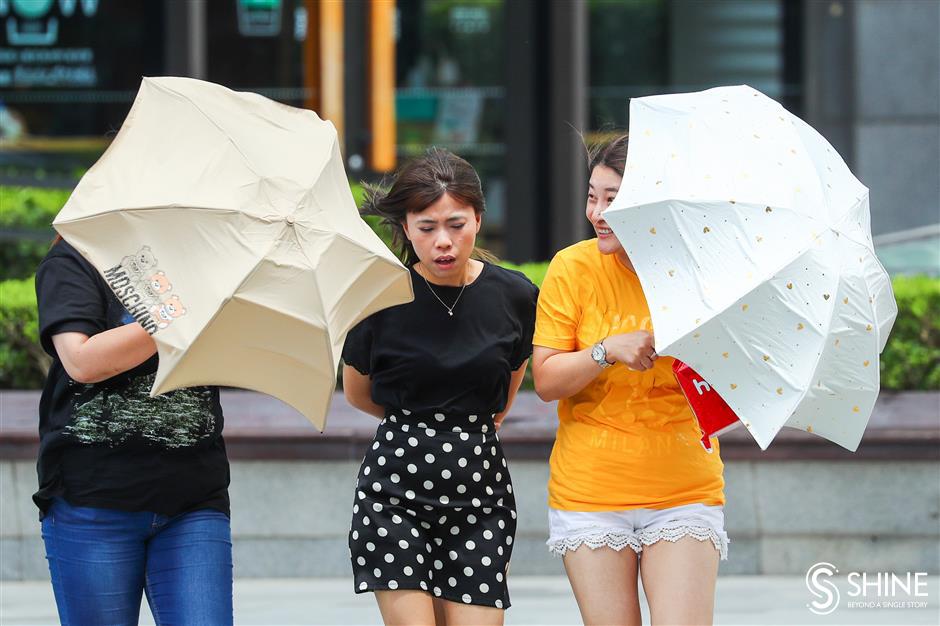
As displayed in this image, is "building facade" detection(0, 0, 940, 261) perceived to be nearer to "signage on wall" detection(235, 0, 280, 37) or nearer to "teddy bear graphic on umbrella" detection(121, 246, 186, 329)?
"signage on wall" detection(235, 0, 280, 37)

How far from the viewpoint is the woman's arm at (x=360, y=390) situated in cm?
405

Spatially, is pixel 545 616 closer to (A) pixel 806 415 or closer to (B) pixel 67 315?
(A) pixel 806 415

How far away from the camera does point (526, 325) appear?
4.09 metres

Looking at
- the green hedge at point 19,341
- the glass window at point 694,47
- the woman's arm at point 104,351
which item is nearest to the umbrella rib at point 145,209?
the woman's arm at point 104,351

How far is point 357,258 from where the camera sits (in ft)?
11.2

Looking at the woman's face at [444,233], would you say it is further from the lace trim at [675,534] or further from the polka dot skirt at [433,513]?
the lace trim at [675,534]

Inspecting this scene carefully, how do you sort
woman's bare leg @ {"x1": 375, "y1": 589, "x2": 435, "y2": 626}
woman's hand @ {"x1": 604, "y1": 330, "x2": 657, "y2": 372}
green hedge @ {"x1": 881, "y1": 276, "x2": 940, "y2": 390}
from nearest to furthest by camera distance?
woman's hand @ {"x1": 604, "y1": 330, "x2": 657, "y2": 372}, woman's bare leg @ {"x1": 375, "y1": 589, "x2": 435, "y2": 626}, green hedge @ {"x1": 881, "y1": 276, "x2": 940, "y2": 390}

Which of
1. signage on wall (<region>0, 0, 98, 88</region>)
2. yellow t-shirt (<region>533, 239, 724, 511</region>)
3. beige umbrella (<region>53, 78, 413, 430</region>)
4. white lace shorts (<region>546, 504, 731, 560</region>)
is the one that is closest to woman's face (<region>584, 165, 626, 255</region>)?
yellow t-shirt (<region>533, 239, 724, 511</region>)

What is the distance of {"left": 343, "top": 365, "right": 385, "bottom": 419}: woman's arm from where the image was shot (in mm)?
4051

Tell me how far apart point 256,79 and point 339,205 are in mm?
7848

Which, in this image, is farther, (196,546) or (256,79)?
(256,79)

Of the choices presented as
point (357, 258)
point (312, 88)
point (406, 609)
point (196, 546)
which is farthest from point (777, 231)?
point (312, 88)

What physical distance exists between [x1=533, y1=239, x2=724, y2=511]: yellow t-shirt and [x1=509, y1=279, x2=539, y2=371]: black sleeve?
0.14 m

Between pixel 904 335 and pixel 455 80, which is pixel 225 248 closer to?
pixel 904 335
